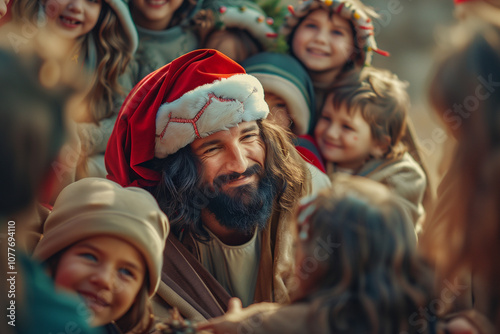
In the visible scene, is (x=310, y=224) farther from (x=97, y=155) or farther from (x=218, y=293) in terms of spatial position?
(x=97, y=155)

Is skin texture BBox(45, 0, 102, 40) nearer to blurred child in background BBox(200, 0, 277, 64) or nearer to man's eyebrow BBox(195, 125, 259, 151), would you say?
blurred child in background BBox(200, 0, 277, 64)

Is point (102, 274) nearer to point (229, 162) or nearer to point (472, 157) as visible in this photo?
point (229, 162)

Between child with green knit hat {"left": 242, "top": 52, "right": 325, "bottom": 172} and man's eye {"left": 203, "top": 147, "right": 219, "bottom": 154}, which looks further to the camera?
child with green knit hat {"left": 242, "top": 52, "right": 325, "bottom": 172}

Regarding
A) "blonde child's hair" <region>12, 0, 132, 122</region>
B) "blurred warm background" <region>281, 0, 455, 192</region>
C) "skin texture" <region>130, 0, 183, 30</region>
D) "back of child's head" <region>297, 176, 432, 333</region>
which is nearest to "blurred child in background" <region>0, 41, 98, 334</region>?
"back of child's head" <region>297, 176, 432, 333</region>

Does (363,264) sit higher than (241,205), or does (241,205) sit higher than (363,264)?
(363,264)

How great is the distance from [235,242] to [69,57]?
1139mm

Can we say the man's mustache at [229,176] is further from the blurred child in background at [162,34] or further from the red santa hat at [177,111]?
the blurred child in background at [162,34]

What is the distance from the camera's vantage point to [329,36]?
3.06 m

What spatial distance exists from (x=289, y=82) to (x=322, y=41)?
0.91ft

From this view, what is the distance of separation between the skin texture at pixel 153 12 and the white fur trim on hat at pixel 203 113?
796 mm

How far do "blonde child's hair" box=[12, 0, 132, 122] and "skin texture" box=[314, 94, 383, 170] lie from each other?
41.7 inches

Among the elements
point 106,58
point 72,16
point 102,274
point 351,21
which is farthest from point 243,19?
point 102,274

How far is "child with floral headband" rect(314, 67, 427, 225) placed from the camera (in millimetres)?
2971

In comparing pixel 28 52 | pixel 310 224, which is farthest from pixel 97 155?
pixel 310 224
